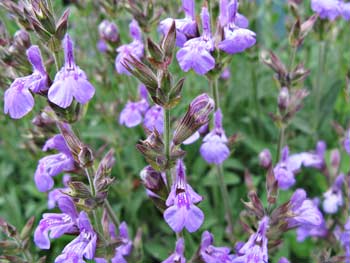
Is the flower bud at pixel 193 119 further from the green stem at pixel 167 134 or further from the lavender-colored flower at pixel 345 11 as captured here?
the lavender-colored flower at pixel 345 11

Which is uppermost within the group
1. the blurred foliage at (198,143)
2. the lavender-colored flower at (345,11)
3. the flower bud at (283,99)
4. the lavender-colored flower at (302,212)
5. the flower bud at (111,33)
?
the lavender-colored flower at (345,11)

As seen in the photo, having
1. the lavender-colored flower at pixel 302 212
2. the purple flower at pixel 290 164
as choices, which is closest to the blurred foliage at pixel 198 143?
the purple flower at pixel 290 164

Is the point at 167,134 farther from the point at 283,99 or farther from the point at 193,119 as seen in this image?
the point at 283,99

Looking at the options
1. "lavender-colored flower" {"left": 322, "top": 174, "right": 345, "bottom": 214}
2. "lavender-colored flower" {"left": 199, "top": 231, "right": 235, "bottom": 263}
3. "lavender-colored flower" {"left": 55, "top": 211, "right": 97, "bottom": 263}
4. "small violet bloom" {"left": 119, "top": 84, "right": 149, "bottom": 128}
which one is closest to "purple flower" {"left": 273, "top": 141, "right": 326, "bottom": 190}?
"lavender-colored flower" {"left": 322, "top": 174, "right": 345, "bottom": 214}

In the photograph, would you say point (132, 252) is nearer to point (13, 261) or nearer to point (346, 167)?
point (13, 261)

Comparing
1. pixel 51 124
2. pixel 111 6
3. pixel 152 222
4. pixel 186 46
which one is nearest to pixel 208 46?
pixel 186 46
